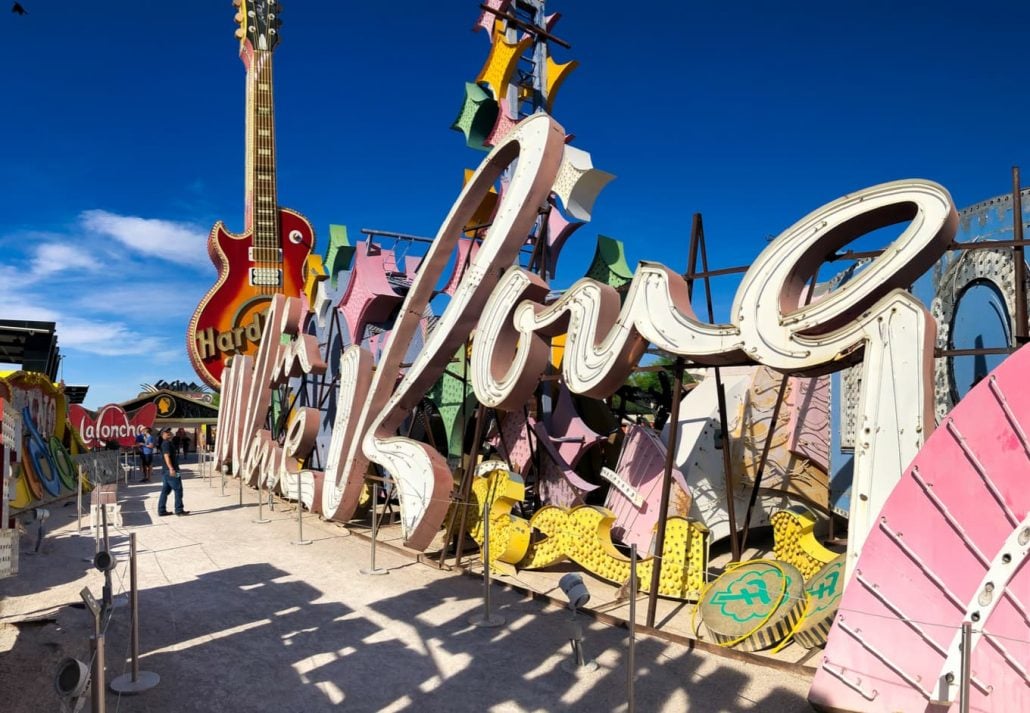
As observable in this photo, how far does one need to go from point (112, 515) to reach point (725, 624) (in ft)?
41.3

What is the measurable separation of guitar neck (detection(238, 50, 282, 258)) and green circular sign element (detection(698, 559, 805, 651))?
100ft

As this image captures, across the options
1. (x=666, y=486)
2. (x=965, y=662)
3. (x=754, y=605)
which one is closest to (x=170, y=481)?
(x=666, y=486)

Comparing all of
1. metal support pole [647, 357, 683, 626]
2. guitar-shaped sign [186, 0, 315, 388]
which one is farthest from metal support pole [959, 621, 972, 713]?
guitar-shaped sign [186, 0, 315, 388]

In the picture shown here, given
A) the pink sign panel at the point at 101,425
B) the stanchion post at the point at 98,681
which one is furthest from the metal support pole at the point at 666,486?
the pink sign panel at the point at 101,425

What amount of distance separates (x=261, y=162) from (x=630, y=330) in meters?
31.7

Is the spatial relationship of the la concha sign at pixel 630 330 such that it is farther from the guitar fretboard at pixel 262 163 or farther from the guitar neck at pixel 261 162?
the guitar neck at pixel 261 162

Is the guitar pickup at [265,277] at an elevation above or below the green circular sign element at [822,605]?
above

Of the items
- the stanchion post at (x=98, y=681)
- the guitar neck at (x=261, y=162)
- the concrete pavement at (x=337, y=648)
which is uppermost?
the guitar neck at (x=261, y=162)

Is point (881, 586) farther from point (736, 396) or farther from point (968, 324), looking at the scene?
point (736, 396)

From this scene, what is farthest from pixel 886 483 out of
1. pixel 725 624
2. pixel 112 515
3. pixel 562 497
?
pixel 112 515

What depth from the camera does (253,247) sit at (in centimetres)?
3331

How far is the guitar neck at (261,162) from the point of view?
33656 millimetres

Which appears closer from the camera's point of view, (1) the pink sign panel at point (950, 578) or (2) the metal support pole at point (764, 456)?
(1) the pink sign panel at point (950, 578)

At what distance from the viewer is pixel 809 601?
22.4ft
